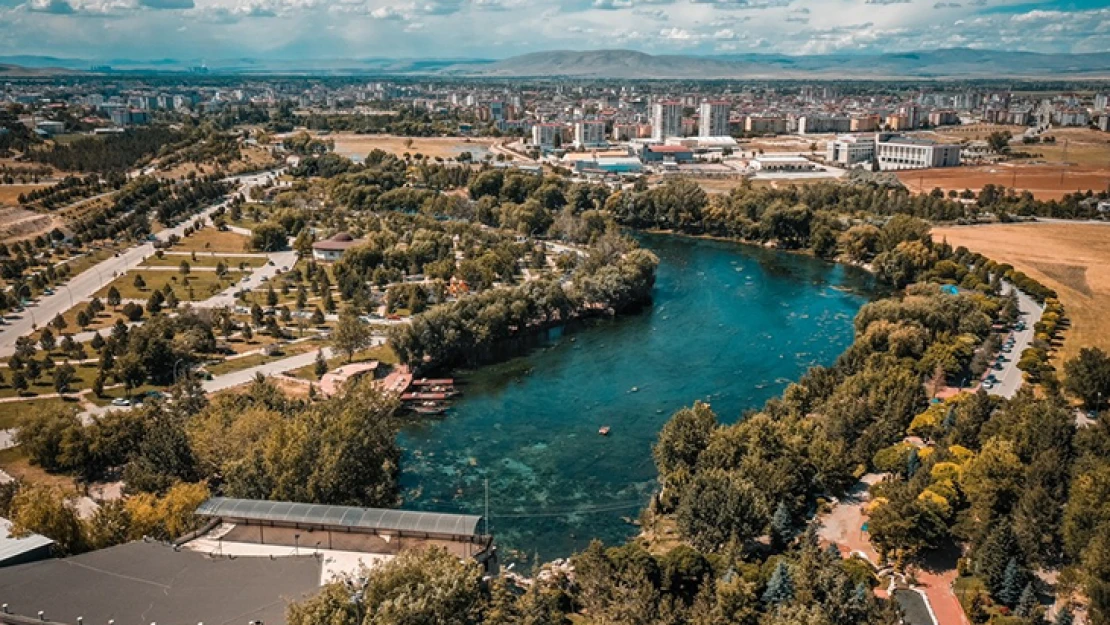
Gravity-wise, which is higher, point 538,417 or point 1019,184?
point 1019,184

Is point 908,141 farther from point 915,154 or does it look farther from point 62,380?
point 62,380

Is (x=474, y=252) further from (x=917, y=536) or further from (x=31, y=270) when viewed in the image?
(x=917, y=536)

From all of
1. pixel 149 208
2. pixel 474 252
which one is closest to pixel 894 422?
pixel 474 252

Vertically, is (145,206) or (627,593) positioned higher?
(145,206)

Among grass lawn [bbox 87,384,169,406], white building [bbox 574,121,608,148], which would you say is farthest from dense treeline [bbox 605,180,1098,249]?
white building [bbox 574,121,608,148]

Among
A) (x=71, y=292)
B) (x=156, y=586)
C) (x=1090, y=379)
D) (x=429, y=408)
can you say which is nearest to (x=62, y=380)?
(x=429, y=408)
